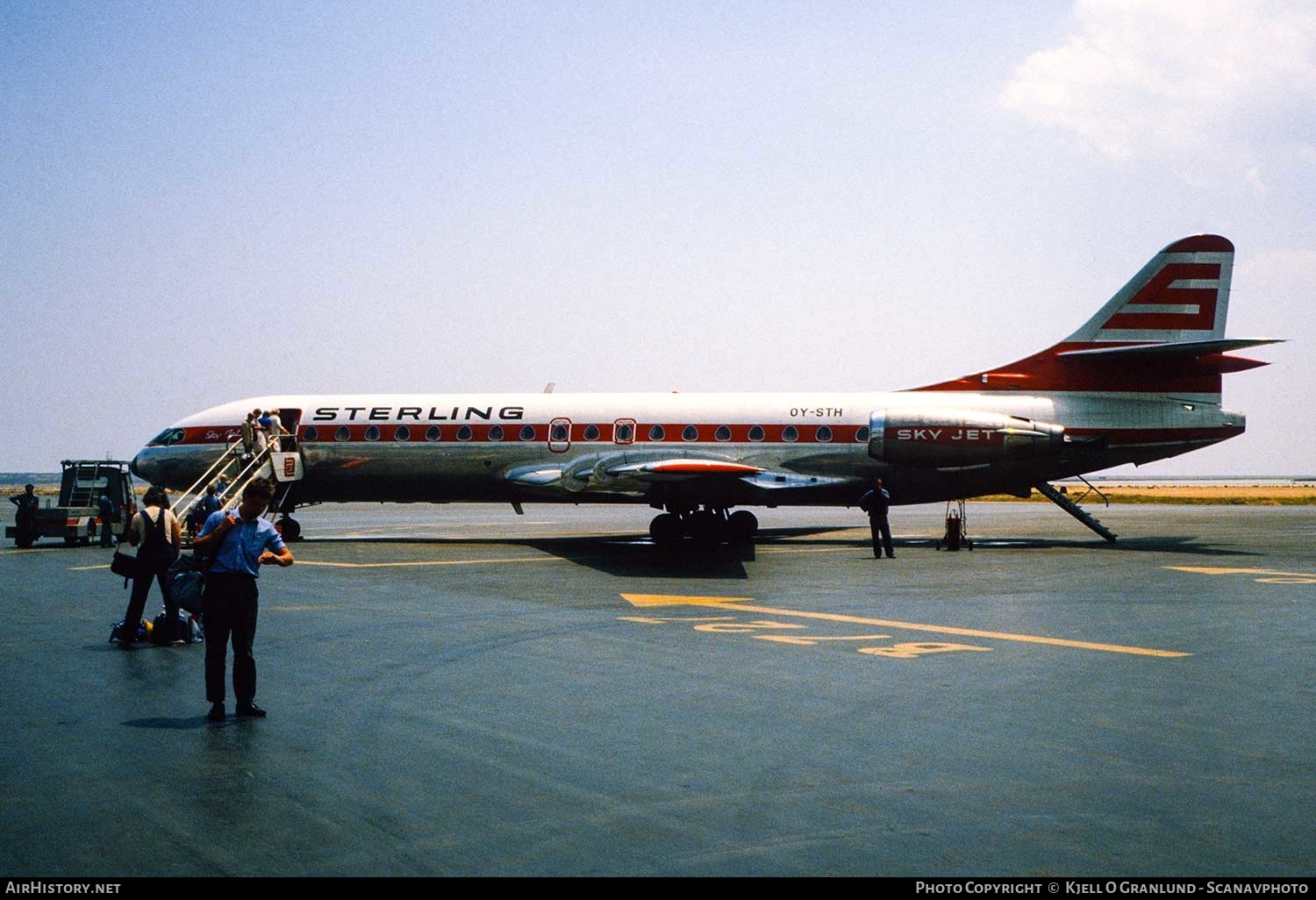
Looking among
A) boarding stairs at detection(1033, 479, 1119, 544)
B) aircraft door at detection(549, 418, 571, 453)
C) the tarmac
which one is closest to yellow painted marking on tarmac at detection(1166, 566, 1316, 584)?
the tarmac

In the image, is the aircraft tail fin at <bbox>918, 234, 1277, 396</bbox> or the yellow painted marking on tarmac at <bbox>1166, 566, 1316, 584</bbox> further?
the aircraft tail fin at <bbox>918, 234, 1277, 396</bbox>

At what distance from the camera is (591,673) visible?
10508 mm

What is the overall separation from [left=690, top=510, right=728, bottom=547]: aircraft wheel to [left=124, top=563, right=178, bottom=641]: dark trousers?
1613 centimetres

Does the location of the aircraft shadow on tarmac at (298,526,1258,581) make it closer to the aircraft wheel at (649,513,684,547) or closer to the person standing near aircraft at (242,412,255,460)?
the aircraft wheel at (649,513,684,547)

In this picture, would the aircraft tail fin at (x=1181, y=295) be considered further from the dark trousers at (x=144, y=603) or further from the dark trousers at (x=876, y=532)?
the dark trousers at (x=144, y=603)

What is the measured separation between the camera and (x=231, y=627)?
353 inches

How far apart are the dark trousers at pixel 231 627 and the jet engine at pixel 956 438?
20.2m

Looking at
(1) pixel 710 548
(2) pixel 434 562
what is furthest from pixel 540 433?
(2) pixel 434 562

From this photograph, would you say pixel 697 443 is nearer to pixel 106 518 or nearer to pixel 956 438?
pixel 956 438

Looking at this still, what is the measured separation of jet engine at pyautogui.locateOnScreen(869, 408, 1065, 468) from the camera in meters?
26.6

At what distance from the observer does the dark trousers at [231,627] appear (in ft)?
28.7

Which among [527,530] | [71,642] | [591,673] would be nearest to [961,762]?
[591,673]

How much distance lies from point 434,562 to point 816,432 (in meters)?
10.5

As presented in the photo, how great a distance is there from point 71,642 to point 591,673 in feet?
Answer: 21.0
